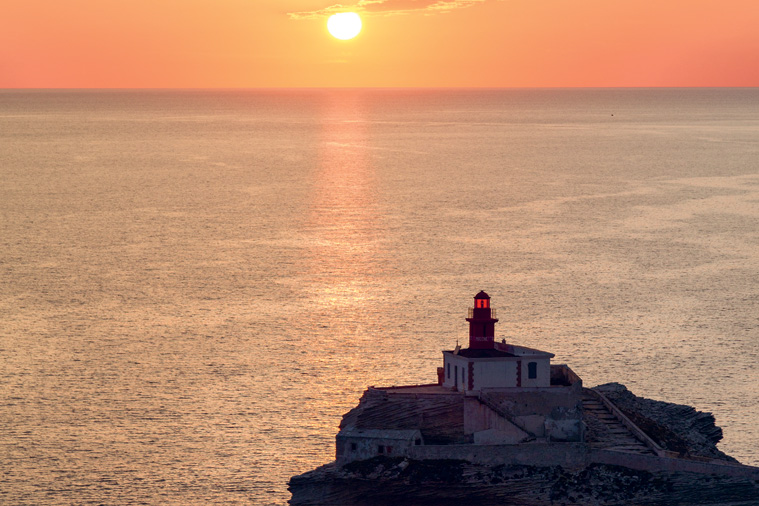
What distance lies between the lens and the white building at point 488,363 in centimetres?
5659

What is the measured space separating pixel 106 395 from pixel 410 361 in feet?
68.1

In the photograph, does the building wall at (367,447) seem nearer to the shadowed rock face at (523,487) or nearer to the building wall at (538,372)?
the shadowed rock face at (523,487)

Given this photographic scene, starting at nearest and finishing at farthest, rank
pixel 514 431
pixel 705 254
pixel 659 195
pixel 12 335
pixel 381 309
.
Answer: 1. pixel 514 431
2. pixel 12 335
3. pixel 381 309
4. pixel 705 254
5. pixel 659 195

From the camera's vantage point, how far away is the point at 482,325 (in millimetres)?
58188

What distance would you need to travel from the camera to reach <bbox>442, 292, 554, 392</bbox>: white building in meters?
56.6

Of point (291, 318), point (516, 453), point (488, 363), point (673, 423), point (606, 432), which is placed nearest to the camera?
point (516, 453)

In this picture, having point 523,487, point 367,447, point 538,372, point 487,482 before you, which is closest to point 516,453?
point 523,487

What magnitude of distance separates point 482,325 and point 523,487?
9695 millimetres

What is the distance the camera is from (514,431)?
176 ft

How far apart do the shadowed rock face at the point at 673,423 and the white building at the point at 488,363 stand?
219 inches

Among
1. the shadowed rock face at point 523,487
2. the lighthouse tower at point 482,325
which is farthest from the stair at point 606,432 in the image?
the lighthouse tower at point 482,325

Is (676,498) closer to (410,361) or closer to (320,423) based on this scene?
(320,423)

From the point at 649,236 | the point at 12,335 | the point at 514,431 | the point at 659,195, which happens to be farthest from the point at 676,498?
the point at 659,195

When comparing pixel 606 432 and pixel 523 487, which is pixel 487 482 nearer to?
pixel 523 487
